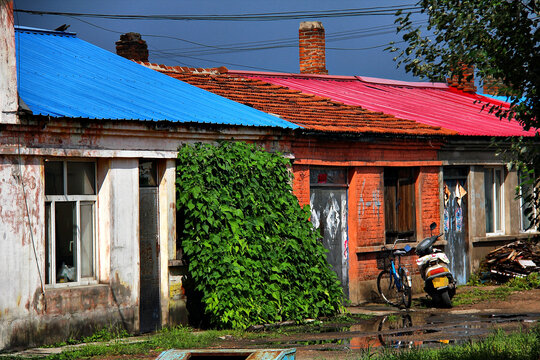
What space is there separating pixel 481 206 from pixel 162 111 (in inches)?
384

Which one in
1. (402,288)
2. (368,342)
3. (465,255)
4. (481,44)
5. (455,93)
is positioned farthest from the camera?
(455,93)

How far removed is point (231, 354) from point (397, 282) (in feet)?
30.6

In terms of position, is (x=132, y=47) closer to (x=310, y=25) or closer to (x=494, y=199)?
(x=310, y=25)

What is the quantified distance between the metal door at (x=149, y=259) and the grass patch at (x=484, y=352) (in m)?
4.30

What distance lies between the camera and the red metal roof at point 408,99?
2064 cm

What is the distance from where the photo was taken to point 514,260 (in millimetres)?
19719

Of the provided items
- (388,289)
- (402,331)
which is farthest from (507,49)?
(388,289)

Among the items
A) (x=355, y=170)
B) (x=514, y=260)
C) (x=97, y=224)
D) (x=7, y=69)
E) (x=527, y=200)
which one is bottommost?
(x=514, y=260)

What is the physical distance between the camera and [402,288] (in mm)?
15922

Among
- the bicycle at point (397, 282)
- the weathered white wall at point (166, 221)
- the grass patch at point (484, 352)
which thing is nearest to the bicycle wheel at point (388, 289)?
the bicycle at point (397, 282)

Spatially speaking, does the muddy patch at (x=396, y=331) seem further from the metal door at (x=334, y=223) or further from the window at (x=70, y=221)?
the window at (x=70, y=221)

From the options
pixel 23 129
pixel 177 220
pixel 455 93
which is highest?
pixel 455 93

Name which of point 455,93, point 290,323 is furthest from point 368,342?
point 455,93

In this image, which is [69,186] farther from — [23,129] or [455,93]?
[455,93]
